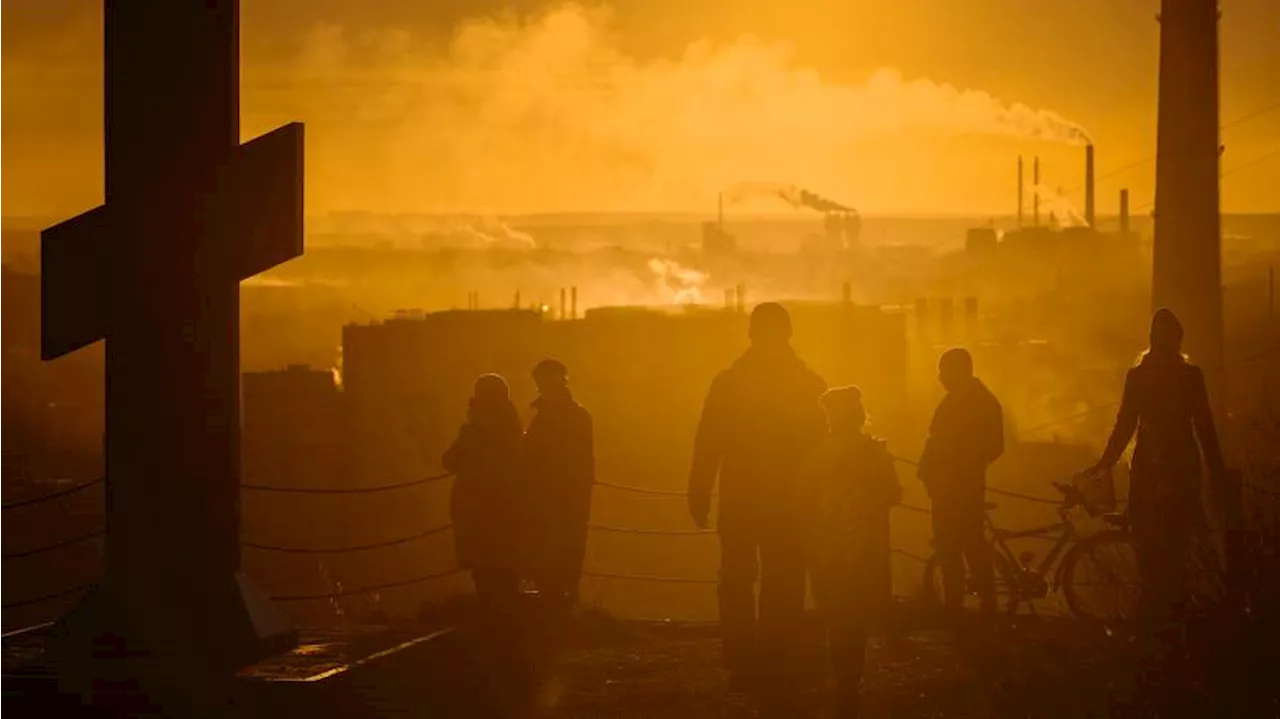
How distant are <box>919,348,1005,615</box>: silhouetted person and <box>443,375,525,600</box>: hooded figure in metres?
2.59

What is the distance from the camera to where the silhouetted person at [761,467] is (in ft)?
33.7

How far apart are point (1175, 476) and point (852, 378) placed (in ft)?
275

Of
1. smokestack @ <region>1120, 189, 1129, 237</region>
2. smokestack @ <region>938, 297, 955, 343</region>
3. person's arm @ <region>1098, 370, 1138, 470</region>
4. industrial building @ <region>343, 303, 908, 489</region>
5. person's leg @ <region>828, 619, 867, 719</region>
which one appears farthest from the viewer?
smokestack @ <region>1120, 189, 1129, 237</region>

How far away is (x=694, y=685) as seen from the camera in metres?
9.15

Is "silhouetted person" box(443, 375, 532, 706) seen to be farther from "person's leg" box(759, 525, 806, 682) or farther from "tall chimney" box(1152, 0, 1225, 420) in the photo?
"tall chimney" box(1152, 0, 1225, 420)

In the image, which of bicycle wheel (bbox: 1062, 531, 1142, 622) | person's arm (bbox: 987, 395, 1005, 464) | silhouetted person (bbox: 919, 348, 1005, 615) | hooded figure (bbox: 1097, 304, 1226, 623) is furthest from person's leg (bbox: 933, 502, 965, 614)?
hooded figure (bbox: 1097, 304, 1226, 623)

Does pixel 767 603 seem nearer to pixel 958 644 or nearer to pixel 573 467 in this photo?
pixel 958 644

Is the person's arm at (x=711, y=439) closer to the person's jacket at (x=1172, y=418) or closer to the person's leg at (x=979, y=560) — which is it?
the person's jacket at (x=1172, y=418)

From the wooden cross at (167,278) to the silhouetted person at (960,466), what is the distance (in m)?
6.69

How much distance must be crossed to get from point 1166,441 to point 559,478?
3854mm

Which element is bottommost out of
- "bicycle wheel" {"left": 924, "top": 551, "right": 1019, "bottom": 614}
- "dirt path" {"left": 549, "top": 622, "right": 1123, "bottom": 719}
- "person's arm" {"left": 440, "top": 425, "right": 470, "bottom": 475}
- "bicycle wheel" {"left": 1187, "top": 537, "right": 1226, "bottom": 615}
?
"bicycle wheel" {"left": 924, "top": 551, "right": 1019, "bottom": 614}

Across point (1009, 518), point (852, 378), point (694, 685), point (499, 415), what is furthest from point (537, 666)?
point (852, 378)

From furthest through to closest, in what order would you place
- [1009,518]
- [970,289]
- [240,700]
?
[970,289] < [1009,518] < [240,700]

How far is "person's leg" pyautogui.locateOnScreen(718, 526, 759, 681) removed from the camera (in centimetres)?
1027
